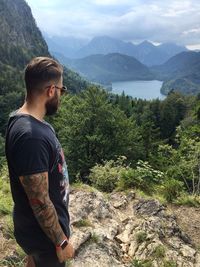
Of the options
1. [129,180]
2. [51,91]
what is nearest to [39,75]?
[51,91]

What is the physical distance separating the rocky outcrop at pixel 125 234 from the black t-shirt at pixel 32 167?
1.80 m

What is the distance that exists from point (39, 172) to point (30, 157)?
13cm

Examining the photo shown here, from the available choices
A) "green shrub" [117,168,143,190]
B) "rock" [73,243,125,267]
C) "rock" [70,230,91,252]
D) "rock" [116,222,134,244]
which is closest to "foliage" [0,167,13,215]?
"rock" [70,230,91,252]

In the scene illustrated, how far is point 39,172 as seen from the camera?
2.82m

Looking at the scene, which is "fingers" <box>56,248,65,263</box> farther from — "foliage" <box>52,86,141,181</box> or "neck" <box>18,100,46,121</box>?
"foliage" <box>52,86,141,181</box>

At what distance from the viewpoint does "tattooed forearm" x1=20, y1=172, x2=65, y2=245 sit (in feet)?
9.34

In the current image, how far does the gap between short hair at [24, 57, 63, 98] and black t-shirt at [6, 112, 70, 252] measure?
221 mm

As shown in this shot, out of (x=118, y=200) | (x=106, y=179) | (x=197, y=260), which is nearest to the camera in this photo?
(x=197, y=260)

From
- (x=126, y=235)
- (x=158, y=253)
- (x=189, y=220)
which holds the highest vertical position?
(x=158, y=253)

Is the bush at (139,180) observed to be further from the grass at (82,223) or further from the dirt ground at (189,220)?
the grass at (82,223)

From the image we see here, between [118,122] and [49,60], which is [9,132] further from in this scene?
[118,122]

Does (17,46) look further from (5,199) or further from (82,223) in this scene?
(82,223)

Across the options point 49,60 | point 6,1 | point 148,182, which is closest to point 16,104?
point 148,182

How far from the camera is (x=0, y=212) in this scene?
5867 millimetres
